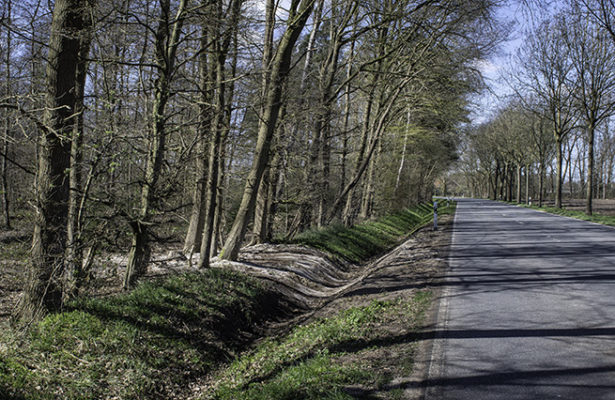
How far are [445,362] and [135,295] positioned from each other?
4808 mm

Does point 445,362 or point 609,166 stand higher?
point 609,166

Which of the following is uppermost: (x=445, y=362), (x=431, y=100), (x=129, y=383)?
(x=431, y=100)

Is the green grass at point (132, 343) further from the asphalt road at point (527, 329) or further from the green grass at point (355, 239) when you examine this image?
the green grass at point (355, 239)

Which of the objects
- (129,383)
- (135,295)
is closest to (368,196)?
(135,295)

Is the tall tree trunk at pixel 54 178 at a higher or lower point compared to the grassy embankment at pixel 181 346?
higher

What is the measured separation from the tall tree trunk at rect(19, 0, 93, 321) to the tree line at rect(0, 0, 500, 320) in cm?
2

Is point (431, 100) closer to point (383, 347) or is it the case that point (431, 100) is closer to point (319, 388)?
point (383, 347)

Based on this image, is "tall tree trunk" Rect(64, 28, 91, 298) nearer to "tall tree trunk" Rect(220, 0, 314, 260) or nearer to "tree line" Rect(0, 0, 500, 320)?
"tree line" Rect(0, 0, 500, 320)

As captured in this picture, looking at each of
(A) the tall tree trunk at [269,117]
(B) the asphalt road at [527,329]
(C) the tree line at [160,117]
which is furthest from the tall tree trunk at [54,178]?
(B) the asphalt road at [527,329]

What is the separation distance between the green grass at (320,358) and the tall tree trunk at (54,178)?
266 centimetres

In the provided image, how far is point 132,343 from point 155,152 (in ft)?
10.9

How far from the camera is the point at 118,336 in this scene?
6293 mm

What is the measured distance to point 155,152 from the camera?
8289mm

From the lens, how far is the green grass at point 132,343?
5.20 metres
